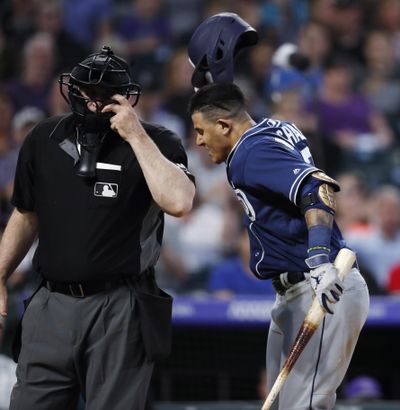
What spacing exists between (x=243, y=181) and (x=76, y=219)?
0.65 meters

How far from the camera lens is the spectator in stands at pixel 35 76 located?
9250 millimetres

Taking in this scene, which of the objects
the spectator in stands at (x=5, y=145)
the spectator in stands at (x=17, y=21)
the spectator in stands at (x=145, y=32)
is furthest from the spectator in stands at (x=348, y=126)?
the spectator in stands at (x=17, y=21)

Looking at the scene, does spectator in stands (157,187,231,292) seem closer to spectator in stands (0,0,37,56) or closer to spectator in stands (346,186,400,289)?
spectator in stands (346,186,400,289)

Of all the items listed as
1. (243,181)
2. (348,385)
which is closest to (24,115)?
(348,385)

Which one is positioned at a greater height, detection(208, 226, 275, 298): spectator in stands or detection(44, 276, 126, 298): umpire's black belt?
detection(44, 276, 126, 298): umpire's black belt

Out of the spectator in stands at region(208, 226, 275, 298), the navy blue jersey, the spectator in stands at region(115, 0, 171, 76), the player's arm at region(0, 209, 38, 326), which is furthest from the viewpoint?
the spectator in stands at region(115, 0, 171, 76)

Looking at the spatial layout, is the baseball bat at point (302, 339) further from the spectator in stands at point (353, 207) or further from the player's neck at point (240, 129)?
the spectator in stands at point (353, 207)

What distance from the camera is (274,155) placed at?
385 centimetres

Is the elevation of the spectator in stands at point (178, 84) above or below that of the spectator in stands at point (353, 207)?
above

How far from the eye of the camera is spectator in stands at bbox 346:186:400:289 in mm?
7820

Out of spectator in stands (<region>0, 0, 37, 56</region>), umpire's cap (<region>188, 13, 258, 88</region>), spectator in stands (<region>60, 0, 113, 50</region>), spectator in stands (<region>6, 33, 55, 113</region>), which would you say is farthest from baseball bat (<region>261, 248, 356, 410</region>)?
spectator in stands (<region>60, 0, 113, 50</region>)

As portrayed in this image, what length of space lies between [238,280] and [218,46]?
9.72ft

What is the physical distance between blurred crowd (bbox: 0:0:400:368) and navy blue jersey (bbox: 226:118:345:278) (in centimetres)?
347

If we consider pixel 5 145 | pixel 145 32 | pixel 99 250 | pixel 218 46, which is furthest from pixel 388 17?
pixel 99 250
